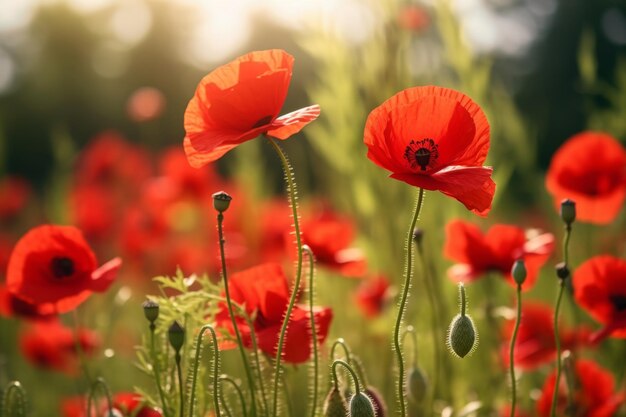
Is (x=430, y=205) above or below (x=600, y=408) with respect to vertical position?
above

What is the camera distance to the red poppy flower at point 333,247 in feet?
7.09

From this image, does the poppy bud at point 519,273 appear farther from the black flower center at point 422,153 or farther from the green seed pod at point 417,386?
the green seed pod at point 417,386

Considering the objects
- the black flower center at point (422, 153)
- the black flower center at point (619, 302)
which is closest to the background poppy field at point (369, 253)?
the black flower center at point (619, 302)

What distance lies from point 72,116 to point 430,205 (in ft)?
47.0

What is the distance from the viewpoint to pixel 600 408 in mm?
1784

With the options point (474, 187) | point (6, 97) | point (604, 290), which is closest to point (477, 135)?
point (474, 187)

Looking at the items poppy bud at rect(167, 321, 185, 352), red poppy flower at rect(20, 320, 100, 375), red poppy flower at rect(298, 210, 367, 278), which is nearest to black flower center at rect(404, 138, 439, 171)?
poppy bud at rect(167, 321, 185, 352)

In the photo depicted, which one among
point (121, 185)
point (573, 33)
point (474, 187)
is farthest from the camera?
point (573, 33)

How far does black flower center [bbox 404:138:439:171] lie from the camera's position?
1.27 m

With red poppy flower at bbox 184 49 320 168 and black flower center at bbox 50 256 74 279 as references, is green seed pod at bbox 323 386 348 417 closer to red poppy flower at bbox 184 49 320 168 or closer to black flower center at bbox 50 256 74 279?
red poppy flower at bbox 184 49 320 168

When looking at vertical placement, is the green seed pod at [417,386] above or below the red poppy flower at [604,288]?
below

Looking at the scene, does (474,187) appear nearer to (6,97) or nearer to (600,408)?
(600,408)

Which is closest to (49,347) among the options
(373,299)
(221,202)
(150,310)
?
(373,299)

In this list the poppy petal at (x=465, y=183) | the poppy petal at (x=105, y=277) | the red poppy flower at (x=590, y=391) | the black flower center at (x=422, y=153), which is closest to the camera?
the poppy petal at (x=465, y=183)
